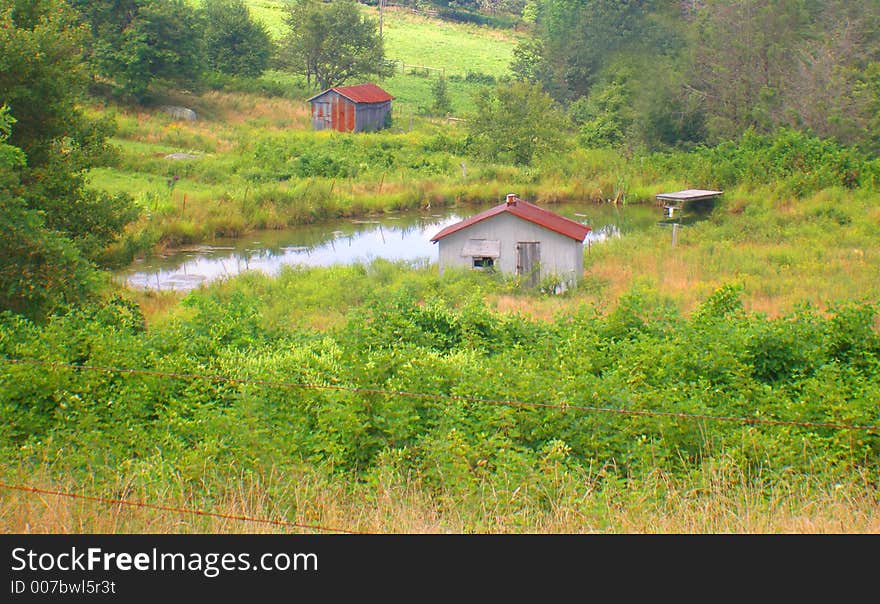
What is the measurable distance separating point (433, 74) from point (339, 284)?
2158 inches

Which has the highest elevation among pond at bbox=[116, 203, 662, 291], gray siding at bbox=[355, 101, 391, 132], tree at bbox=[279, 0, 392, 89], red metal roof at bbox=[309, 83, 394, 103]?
tree at bbox=[279, 0, 392, 89]

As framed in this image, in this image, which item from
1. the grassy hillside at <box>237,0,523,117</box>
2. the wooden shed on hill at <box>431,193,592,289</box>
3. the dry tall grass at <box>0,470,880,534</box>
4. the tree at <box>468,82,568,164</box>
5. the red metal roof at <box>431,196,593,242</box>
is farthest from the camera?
the grassy hillside at <box>237,0,523,117</box>

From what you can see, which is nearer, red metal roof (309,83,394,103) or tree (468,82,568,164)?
tree (468,82,568,164)

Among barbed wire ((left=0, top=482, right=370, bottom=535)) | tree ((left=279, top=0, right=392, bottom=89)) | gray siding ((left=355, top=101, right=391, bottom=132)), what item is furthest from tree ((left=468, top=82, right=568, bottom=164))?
barbed wire ((left=0, top=482, right=370, bottom=535))

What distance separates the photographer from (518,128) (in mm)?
45469

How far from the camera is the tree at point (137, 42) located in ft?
149

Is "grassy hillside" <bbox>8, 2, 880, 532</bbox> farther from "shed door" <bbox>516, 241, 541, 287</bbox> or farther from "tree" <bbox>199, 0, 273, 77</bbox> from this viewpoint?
"tree" <bbox>199, 0, 273, 77</bbox>

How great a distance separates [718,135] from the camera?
4475cm

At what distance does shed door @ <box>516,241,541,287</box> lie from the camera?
80.7 feet

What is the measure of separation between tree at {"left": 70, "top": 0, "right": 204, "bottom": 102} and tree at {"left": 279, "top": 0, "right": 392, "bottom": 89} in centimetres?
1196

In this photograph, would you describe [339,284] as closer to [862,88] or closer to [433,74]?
[862,88]

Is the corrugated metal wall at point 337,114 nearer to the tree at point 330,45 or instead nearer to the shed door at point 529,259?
the tree at point 330,45

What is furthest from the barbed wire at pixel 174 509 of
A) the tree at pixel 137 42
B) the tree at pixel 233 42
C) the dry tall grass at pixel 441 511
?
the tree at pixel 233 42

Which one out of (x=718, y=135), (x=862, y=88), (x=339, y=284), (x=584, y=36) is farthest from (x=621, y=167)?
(x=339, y=284)
